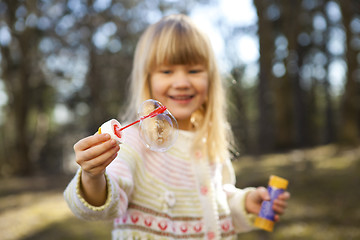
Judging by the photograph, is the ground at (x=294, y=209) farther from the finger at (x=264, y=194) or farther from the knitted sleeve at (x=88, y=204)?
the knitted sleeve at (x=88, y=204)

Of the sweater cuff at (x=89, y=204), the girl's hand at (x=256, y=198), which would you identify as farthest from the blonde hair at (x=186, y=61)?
the sweater cuff at (x=89, y=204)

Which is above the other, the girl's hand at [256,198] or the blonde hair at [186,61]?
the blonde hair at [186,61]

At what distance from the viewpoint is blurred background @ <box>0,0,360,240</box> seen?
5105 mm

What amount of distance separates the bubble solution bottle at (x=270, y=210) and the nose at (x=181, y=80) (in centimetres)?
73

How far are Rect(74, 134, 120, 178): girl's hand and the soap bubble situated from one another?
1.04ft

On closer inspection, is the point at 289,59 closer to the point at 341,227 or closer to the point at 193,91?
the point at 341,227

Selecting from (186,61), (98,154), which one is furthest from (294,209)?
(98,154)

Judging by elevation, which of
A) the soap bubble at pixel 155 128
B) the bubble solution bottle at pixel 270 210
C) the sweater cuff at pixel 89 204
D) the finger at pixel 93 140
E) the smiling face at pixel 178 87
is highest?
the smiling face at pixel 178 87

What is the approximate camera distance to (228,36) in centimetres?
1819

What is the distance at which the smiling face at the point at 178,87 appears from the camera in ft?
5.79

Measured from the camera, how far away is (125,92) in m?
7.18

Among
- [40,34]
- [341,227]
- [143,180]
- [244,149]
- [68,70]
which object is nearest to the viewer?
[143,180]

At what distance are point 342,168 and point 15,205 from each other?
6.14 metres

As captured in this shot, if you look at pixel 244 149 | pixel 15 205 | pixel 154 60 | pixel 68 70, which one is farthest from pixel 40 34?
pixel 154 60
